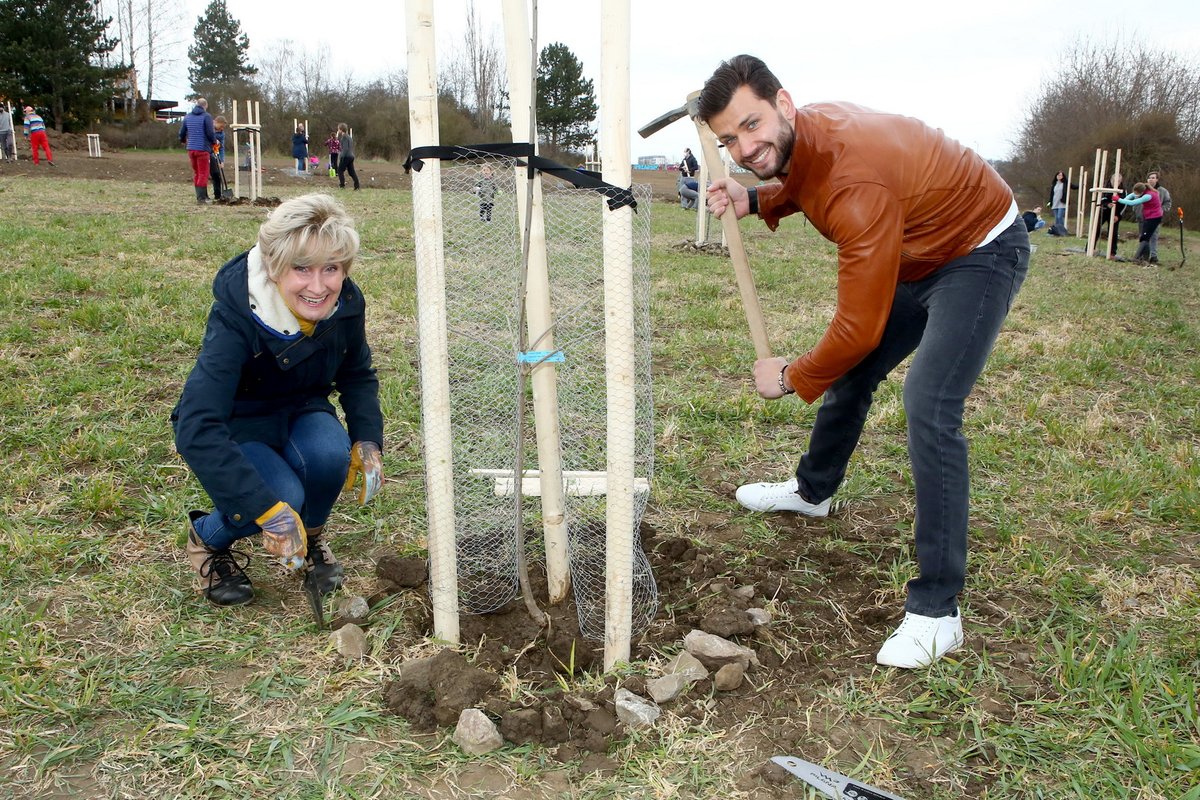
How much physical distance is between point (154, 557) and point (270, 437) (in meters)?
0.73

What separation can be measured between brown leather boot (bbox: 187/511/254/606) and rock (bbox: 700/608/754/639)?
1.47 m

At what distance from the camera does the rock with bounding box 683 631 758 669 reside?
2414mm

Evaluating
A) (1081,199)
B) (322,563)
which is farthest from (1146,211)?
(322,563)

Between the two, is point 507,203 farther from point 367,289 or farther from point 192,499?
point 367,289

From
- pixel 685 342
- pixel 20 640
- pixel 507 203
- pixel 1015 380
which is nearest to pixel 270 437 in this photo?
pixel 20 640

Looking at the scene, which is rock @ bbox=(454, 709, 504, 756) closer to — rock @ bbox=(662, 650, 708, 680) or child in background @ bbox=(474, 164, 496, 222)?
rock @ bbox=(662, 650, 708, 680)

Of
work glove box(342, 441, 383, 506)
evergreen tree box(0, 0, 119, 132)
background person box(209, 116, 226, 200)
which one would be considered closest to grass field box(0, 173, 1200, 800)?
work glove box(342, 441, 383, 506)

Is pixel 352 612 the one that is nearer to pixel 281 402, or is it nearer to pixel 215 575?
pixel 215 575

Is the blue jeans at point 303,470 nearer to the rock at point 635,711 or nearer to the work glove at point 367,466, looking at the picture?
the work glove at point 367,466

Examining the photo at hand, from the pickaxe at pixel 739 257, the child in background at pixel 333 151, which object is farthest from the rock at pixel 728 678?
the child in background at pixel 333 151

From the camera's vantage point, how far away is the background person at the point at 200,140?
14.2 meters

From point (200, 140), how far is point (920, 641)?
15033 millimetres

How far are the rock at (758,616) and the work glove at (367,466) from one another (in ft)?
4.10

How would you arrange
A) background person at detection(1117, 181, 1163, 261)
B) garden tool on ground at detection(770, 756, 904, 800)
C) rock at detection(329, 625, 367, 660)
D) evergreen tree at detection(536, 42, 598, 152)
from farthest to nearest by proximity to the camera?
evergreen tree at detection(536, 42, 598, 152), background person at detection(1117, 181, 1163, 261), rock at detection(329, 625, 367, 660), garden tool on ground at detection(770, 756, 904, 800)
